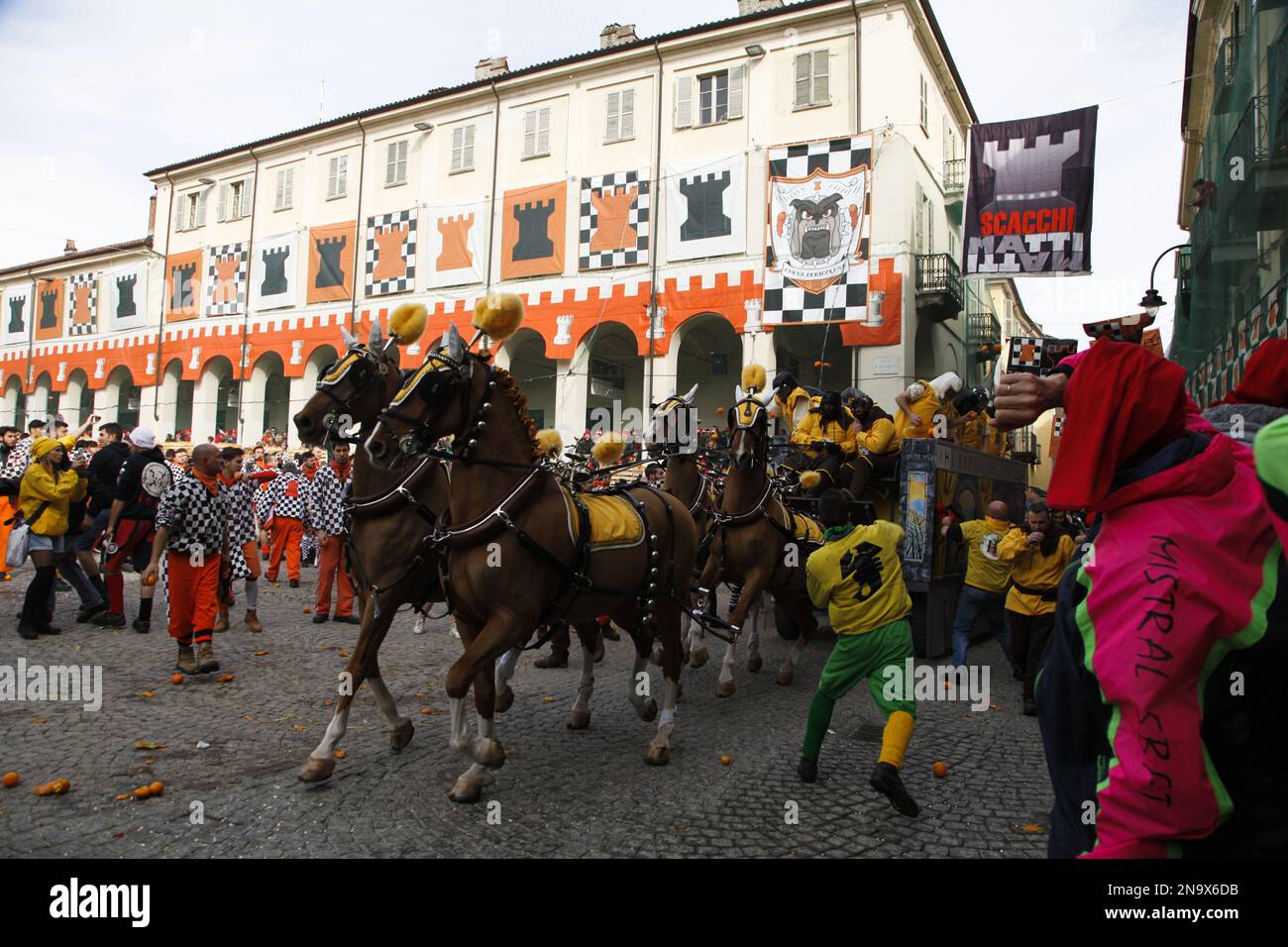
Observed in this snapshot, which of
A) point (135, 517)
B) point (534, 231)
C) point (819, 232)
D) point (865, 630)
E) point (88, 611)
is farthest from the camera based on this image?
point (534, 231)

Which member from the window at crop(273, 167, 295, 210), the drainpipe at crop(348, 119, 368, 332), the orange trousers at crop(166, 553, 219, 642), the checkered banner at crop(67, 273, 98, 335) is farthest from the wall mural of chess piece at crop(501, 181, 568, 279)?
the checkered banner at crop(67, 273, 98, 335)

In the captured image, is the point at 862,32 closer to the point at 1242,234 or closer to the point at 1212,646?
the point at 1242,234

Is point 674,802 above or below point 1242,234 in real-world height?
below

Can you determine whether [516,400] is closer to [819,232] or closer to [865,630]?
[865,630]

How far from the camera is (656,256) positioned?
21.7 m

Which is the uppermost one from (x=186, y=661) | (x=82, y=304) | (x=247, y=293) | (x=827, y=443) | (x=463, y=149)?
(x=463, y=149)

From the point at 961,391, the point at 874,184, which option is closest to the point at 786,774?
the point at 961,391

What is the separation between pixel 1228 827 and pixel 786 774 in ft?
10.5

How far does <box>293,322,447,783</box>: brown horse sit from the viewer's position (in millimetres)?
5043

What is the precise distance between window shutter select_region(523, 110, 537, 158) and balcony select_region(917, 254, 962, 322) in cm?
1207

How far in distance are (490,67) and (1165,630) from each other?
29050mm

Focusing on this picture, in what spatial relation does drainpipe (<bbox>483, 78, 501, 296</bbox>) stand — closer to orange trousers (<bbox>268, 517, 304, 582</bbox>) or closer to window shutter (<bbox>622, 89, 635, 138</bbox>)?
window shutter (<bbox>622, 89, 635, 138</bbox>)

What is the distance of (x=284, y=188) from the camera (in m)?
28.8

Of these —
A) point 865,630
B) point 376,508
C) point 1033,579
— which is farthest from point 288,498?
point 1033,579
